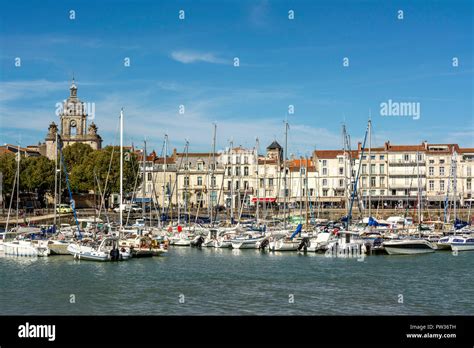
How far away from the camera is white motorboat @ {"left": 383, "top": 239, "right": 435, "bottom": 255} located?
136 feet

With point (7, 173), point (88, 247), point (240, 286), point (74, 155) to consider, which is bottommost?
point (240, 286)

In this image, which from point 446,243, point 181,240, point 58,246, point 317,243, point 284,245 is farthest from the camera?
point 181,240

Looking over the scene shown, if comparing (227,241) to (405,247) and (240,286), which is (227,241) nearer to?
(405,247)

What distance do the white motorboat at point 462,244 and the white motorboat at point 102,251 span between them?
20.7 meters

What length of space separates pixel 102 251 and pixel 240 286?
1118 cm

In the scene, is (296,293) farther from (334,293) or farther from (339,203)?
(339,203)

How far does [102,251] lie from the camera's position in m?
37.0

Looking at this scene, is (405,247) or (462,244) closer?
(405,247)

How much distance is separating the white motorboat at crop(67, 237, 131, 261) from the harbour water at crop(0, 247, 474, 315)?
59cm

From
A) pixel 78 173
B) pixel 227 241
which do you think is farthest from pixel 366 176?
pixel 227 241

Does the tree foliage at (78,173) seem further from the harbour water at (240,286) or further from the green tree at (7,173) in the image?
the harbour water at (240,286)

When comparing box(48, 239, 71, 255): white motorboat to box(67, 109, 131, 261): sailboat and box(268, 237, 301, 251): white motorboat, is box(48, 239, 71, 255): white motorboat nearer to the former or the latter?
box(67, 109, 131, 261): sailboat
